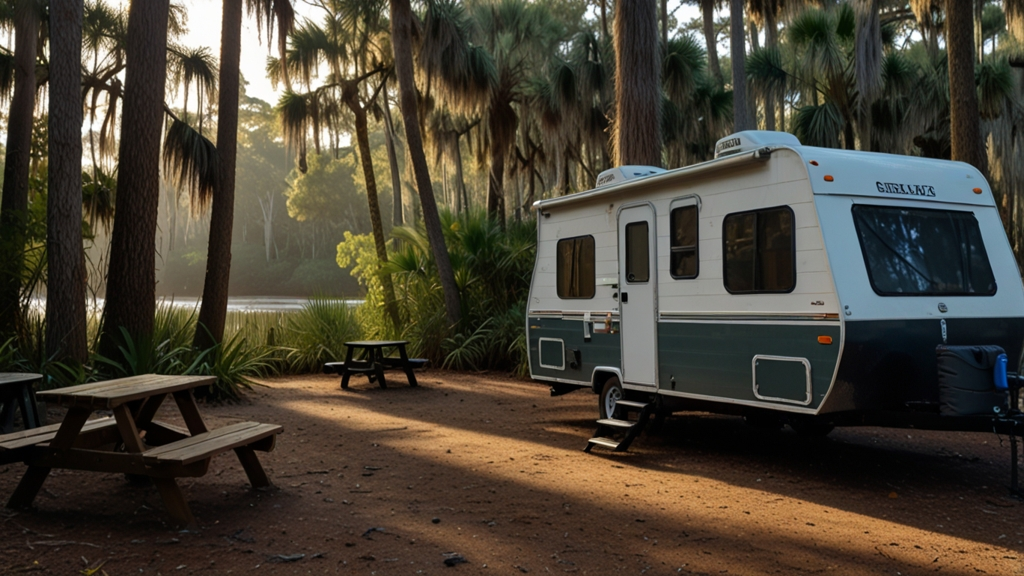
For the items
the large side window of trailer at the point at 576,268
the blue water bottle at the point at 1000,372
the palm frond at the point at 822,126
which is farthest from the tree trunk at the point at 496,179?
the blue water bottle at the point at 1000,372

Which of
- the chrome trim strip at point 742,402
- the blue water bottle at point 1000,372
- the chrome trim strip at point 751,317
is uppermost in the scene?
the chrome trim strip at point 751,317

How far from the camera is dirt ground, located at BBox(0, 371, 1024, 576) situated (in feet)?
14.2

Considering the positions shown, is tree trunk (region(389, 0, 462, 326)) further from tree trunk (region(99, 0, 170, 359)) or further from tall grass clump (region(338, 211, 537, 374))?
tree trunk (region(99, 0, 170, 359))

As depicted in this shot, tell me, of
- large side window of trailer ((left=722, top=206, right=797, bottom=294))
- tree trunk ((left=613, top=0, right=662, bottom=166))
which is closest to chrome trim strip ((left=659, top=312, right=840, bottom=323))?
large side window of trailer ((left=722, top=206, right=797, bottom=294))

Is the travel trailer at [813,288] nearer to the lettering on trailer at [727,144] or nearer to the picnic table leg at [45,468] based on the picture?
the lettering on trailer at [727,144]

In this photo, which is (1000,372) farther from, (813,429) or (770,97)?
(770,97)

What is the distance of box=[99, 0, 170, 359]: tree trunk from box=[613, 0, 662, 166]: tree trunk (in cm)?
587

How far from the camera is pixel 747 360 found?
21.3ft

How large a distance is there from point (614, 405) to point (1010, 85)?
14261 millimetres

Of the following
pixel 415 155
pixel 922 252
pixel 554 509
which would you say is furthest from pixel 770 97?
pixel 554 509

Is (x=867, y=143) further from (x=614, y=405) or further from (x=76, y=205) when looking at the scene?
(x=76, y=205)

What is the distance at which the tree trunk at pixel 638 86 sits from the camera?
1129 centimetres

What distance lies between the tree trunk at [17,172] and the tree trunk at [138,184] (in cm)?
95

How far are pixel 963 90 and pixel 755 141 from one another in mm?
5079
